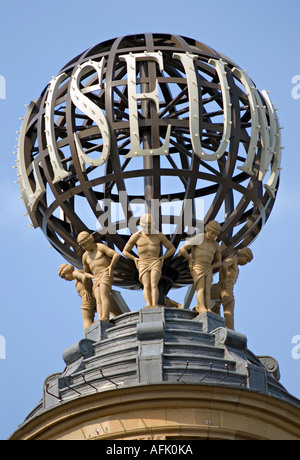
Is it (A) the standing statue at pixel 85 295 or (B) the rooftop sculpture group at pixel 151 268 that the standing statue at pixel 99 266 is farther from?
(A) the standing statue at pixel 85 295

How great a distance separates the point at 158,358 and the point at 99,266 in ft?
22.1

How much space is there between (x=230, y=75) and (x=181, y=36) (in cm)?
295

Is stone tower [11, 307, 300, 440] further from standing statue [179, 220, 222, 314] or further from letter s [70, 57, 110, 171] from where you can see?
letter s [70, 57, 110, 171]

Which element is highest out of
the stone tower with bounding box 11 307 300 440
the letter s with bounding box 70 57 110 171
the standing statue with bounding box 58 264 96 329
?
the letter s with bounding box 70 57 110 171

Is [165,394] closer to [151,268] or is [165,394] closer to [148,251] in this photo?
[151,268]

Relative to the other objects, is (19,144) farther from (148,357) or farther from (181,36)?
(148,357)

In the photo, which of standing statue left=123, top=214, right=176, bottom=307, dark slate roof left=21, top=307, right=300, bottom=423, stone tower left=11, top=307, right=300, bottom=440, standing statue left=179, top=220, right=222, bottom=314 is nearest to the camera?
stone tower left=11, top=307, right=300, bottom=440

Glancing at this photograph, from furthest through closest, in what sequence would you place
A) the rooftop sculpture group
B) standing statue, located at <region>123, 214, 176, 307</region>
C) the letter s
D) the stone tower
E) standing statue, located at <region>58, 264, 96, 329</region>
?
standing statue, located at <region>58, 264, 96, 329</region> < the letter s < the rooftop sculpture group < standing statue, located at <region>123, 214, 176, 307</region> < the stone tower

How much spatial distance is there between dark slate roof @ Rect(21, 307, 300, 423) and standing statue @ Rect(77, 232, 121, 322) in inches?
41.8

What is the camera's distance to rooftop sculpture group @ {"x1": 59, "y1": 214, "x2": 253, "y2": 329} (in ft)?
208

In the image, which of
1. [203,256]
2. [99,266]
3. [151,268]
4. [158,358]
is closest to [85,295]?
[99,266]

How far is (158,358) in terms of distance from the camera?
58625 mm

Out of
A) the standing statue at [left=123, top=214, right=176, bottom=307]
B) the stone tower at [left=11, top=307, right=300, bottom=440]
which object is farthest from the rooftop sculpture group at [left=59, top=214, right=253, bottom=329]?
the stone tower at [left=11, top=307, right=300, bottom=440]

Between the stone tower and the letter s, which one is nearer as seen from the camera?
the stone tower
